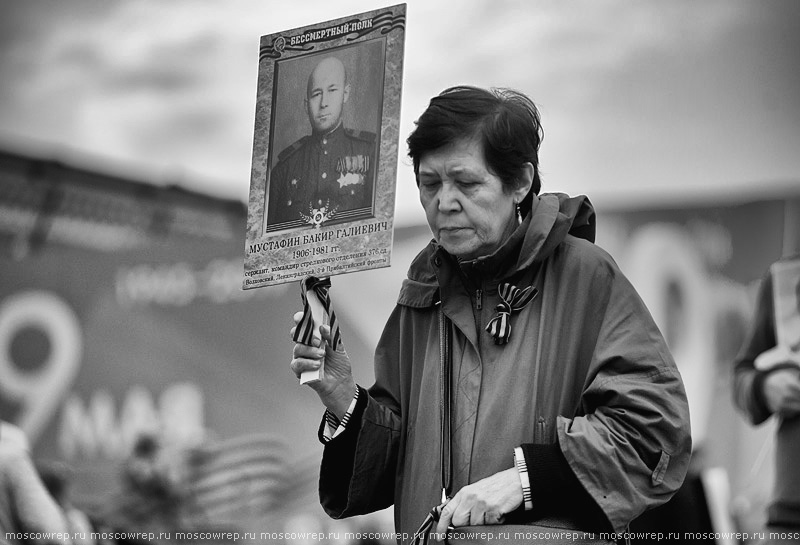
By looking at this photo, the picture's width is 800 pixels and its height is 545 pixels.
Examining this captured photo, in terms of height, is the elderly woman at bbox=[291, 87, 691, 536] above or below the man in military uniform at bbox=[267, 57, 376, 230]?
below

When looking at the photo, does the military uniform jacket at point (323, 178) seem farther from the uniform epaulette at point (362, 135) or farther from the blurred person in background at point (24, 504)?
the blurred person in background at point (24, 504)

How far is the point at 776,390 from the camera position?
3.68 m

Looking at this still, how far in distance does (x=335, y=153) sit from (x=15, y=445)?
2980 mm

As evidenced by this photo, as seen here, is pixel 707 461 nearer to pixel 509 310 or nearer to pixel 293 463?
pixel 293 463

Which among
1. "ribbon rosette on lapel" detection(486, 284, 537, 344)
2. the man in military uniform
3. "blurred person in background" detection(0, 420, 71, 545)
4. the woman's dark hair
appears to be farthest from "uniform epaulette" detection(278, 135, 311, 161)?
"blurred person in background" detection(0, 420, 71, 545)

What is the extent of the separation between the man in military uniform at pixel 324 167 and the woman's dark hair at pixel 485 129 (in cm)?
11

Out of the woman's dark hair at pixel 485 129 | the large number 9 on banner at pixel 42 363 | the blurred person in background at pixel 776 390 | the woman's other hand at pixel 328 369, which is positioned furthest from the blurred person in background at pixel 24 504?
the woman's dark hair at pixel 485 129

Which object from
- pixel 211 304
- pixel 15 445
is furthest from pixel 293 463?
pixel 15 445

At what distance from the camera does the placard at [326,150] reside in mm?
1935

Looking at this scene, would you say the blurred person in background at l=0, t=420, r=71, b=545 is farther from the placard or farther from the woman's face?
the woman's face

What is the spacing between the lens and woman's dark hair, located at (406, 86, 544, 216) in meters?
1.84

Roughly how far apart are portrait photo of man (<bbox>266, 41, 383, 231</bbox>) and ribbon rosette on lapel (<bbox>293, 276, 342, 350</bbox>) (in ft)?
0.36

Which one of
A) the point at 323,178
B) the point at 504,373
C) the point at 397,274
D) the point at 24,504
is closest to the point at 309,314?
the point at 323,178

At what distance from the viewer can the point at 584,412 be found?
177cm
